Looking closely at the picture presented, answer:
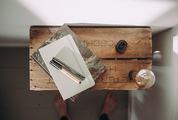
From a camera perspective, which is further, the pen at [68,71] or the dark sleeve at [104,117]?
the dark sleeve at [104,117]

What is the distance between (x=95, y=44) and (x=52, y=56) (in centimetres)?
18

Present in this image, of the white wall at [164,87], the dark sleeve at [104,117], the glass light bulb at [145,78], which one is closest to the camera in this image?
the glass light bulb at [145,78]

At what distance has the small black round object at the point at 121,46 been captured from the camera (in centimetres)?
89

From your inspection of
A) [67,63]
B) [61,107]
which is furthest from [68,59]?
[61,107]

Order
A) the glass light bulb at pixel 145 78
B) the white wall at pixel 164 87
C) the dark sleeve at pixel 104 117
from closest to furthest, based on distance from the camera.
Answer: the glass light bulb at pixel 145 78
the white wall at pixel 164 87
the dark sleeve at pixel 104 117

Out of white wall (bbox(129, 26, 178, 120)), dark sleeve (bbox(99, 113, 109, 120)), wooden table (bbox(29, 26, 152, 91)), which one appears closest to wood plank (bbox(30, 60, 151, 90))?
wooden table (bbox(29, 26, 152, 91))

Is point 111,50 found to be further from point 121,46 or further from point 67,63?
point 67,63

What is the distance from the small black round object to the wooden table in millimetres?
17

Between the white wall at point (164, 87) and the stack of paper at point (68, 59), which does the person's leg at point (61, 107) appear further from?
the stack of paper at point (68, 59)

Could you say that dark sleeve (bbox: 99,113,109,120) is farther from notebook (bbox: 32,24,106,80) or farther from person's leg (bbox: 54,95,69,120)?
notebook (bbox: 32,24,106,80)

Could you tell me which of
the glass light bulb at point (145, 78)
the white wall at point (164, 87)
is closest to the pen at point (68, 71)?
the glass light bulb at point (145, 78)

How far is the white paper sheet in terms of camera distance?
2.80 ft

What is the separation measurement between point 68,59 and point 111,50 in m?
0.18

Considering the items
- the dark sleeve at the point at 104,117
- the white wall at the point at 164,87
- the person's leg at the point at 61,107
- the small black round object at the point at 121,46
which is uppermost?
the small black round object at the point at 121,46
